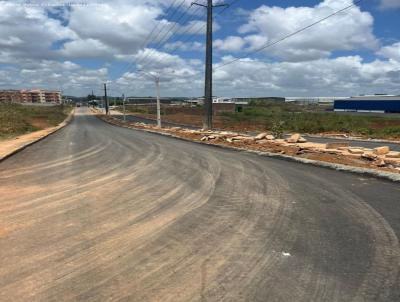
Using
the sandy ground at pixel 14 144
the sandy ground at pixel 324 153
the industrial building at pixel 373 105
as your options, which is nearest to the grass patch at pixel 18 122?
the sandy ground at pixel 14 144

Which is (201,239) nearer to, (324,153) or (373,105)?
(324,153)

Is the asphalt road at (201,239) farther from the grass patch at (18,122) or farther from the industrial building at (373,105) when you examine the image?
the industrial building at (373,105)

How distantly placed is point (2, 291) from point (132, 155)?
45.6ft

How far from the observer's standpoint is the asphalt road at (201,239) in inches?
176

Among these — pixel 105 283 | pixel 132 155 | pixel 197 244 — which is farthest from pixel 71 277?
pixel 132 155

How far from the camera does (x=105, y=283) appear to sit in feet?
15.2

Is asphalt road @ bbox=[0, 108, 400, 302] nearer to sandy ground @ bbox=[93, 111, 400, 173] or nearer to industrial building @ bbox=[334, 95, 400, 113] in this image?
sandy ground @ bbox=[93, 111, 400, 173]

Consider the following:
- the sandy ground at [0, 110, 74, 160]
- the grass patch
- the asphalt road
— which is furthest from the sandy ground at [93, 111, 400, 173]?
the grass patch

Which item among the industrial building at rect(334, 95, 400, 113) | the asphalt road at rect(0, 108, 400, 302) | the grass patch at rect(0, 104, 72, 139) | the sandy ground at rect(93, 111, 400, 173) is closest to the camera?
the asphalt road at rect(0, 108, 400, 302)

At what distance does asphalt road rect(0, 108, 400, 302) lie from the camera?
4473 millimetres

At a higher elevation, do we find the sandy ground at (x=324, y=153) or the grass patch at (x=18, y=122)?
the sandy ground at (x=324, y=153)

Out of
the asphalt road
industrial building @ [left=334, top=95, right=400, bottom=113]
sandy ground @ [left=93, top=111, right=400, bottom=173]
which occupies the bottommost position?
industrial building @ [left=334, top=95, right=400, bottom=113]

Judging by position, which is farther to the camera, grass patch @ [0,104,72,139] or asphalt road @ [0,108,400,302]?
grass patch @ [0,104,72,139]

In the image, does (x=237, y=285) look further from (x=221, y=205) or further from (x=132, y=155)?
(x=132, y=155)
